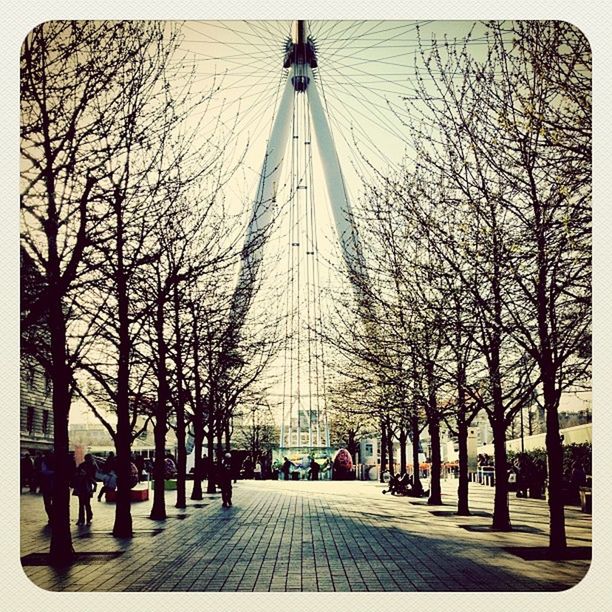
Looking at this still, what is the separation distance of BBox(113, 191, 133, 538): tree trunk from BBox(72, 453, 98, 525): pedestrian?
0.92ft

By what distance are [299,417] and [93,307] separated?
39.6ft

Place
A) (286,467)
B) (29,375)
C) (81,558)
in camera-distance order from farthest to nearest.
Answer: (286,467), (81,558), (29,375)

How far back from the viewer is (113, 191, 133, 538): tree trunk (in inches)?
387

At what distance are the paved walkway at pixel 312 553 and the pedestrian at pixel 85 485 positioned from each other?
140 mm

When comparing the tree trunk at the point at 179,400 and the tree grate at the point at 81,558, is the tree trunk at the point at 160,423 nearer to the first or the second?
the tree trunk at the point at 179,400

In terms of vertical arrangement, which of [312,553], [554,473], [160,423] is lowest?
[312,553]

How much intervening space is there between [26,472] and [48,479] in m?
1.01

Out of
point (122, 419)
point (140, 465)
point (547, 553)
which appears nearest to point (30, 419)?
point (122, 419)

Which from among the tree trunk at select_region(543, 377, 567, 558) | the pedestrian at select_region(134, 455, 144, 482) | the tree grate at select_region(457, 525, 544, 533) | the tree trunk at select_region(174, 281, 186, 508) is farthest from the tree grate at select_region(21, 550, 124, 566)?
the pedestrian at select_region(134, 455, 144, 482)

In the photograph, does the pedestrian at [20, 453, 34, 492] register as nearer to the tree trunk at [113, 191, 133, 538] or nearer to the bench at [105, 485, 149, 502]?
the tree trunk at [113, 191, 133, 538]

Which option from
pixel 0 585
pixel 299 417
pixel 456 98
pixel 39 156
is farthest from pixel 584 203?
pixel 299 417

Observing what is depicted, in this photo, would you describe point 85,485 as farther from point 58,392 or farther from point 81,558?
point 58,392

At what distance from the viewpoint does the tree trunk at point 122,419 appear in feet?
32.2

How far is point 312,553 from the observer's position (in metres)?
9.11
